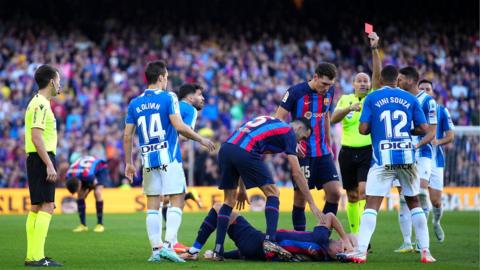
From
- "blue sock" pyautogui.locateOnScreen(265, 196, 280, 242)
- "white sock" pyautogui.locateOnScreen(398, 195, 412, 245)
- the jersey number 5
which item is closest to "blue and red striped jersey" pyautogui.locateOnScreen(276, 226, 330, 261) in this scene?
"blue sock" pyautogui.locateOnScreen(265, 196, 280, 242)

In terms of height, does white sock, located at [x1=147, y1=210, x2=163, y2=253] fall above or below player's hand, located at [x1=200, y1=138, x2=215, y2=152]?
below

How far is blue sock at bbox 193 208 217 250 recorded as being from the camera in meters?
11.2

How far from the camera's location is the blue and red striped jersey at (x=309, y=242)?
1083 centimetres

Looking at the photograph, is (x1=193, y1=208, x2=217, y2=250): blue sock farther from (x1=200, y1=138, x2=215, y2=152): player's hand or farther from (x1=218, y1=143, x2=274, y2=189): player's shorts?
(x1=200, y1=138, x2=215, y2=152): player's hand

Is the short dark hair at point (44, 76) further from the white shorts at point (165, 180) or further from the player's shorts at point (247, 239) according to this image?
the player's shorts at point (247, 239)

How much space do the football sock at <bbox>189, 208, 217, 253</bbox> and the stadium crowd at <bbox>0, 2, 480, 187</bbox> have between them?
45.5 feet

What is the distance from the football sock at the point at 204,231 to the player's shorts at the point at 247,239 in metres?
0.25

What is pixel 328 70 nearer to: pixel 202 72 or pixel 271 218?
pixel 271 218

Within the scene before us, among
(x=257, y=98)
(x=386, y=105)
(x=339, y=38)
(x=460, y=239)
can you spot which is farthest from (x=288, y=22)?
(x=386, y=105)

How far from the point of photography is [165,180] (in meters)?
11.0

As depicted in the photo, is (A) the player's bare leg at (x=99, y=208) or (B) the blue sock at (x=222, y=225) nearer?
(B) the blue sock at (x=222, y=225)

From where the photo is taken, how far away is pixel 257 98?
30.7 m

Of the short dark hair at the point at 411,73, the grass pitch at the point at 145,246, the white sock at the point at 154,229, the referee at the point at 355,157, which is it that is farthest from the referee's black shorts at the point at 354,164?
the white sock at the point at 154,229

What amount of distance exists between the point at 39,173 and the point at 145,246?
332 centimetres
